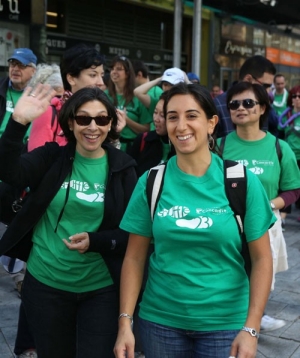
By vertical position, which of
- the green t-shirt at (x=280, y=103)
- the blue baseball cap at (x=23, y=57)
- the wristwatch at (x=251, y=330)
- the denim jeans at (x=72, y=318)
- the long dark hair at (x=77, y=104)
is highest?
the green t-shirt at (x=280, y=103)

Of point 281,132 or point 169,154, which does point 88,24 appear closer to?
point 281,132

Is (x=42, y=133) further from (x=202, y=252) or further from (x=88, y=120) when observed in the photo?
(x=202, y=252)

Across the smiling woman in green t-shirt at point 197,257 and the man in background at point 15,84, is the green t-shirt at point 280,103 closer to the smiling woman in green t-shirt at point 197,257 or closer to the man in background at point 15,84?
the man in background at point 15,84

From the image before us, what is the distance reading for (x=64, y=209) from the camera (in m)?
2.86

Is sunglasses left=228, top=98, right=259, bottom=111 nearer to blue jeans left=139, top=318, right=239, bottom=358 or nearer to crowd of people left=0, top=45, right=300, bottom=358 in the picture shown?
crowd of people left=0, top=45, right=300, bottom=358

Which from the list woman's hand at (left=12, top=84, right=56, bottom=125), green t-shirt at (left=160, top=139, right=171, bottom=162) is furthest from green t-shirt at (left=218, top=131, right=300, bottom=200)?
woman's hand at (left=12, top=84, right=56, bottom=125)

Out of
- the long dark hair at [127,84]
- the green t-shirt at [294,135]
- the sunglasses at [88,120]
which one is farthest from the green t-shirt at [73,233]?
the green t-shirt at [294,135]

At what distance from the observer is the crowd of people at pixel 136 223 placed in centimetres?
233

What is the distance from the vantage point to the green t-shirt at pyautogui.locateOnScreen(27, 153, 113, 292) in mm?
2846

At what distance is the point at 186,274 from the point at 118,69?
13.4 feet

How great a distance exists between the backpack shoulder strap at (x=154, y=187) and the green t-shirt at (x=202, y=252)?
26 millimetres

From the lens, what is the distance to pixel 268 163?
395 cm

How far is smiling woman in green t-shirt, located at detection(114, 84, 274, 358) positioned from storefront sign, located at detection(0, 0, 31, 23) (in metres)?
9.48

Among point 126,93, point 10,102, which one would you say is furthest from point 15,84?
point 126,93
